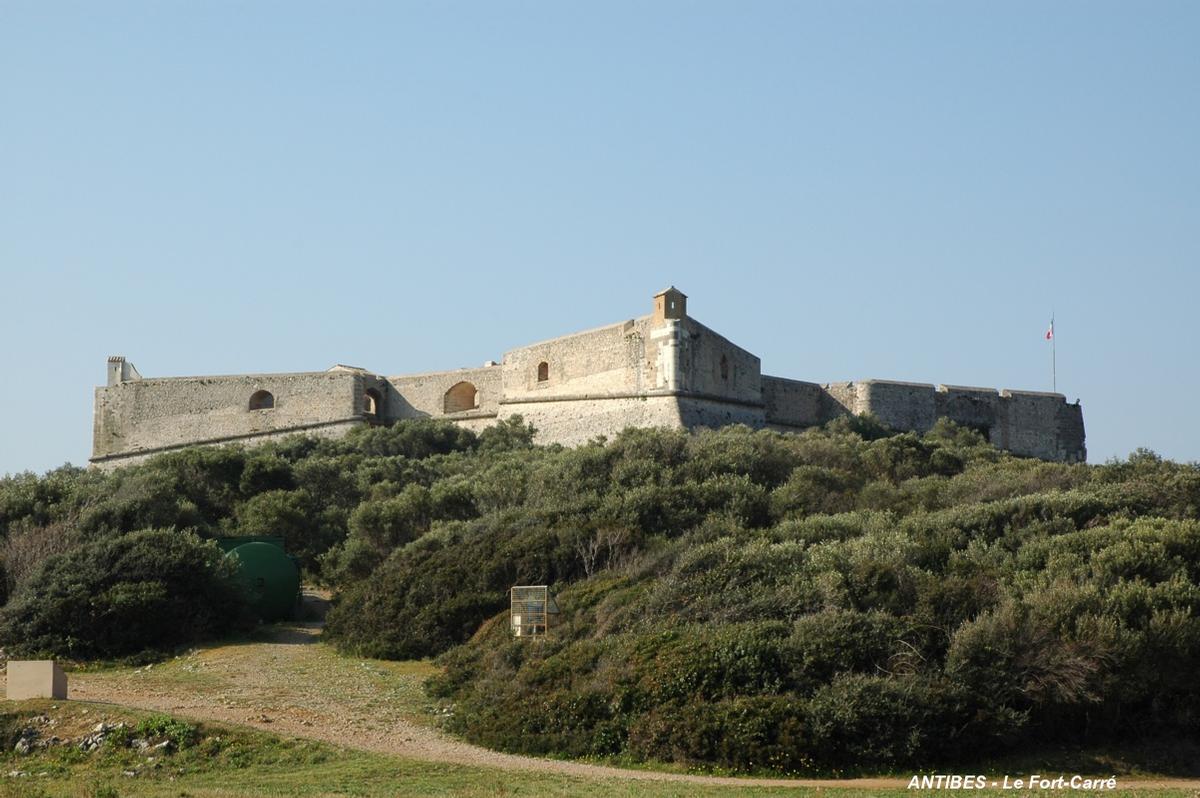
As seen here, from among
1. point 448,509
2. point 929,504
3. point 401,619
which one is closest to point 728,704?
point 401,619

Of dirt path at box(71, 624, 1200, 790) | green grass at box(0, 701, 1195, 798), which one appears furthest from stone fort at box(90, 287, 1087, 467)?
green grass at box(0, 701, 1195, 798)

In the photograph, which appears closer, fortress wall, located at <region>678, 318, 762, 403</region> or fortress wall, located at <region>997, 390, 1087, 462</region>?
fortress wall, located at <region>678, 318, 762, 403</region>

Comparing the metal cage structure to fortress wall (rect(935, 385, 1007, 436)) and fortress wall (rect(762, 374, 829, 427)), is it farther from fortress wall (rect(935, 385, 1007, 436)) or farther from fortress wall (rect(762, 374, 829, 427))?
fortress wall (rect(935, 385, 1007, 436))

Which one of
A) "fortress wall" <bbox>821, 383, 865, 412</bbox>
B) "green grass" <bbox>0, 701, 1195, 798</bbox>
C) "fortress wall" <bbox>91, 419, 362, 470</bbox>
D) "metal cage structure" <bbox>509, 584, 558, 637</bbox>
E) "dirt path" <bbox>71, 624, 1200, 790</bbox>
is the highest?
"fortress wall" <bbox>821, 383, 865, 412</bbox>

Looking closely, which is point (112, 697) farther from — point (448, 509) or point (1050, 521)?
point (1050, 521)

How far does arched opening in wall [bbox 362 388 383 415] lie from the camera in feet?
127

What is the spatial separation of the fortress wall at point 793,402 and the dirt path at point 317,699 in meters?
17.1

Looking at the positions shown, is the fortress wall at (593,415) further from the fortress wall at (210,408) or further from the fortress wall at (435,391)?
the fortress wall at (210,408)

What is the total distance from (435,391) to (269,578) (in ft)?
52.2

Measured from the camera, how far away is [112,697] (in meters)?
16.6

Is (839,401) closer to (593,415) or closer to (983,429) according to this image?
(983,429)

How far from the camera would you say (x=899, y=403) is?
36.6m

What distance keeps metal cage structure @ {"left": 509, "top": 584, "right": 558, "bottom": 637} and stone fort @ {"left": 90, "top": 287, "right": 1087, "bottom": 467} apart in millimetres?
12682

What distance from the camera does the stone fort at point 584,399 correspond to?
104 ft
